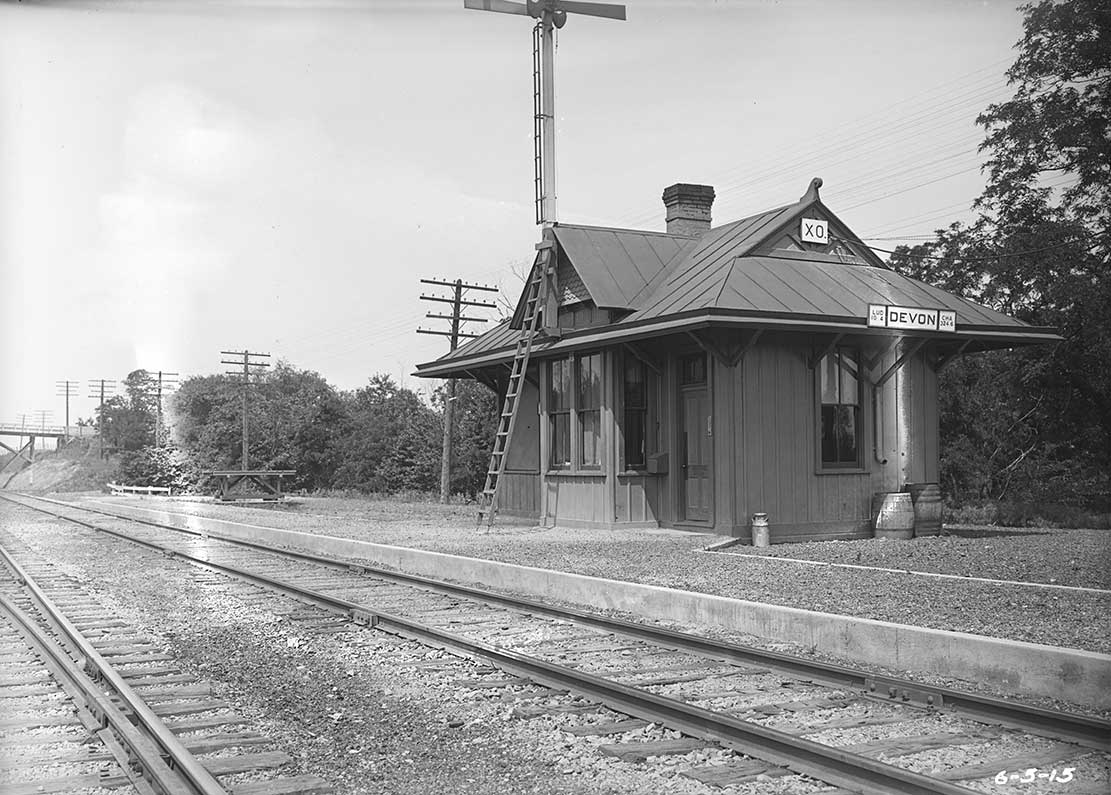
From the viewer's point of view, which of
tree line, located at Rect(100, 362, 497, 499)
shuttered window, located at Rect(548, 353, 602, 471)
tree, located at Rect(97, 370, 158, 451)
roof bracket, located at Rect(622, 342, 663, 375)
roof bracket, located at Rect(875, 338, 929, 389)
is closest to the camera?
roof bracket, located at Rect(875, 338, 929, 389)

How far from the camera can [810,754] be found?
5277 mm

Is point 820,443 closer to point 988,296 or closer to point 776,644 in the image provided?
point 776,644

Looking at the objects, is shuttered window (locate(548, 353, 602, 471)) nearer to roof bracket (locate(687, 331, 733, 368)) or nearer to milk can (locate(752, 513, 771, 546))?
roof bracket (locate(687, 331, 733, 368))

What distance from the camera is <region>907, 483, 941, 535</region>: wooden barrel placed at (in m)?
16.5

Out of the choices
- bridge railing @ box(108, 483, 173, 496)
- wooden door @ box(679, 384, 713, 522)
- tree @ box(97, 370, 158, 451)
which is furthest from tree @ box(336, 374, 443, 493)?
wooden door @ box(679, 384, 713, 522)

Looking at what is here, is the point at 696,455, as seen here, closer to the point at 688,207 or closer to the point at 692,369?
the point at 692,369

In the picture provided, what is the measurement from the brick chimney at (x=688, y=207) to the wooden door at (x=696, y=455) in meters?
5.71

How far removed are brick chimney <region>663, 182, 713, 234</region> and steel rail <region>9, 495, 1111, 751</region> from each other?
11842 millimetres

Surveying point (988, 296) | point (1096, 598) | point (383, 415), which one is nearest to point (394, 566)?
point (1096, 598)

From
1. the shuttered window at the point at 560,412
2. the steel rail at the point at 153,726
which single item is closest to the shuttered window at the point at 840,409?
the shuttered window at the point at 560,412

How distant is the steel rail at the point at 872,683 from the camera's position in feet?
18.6

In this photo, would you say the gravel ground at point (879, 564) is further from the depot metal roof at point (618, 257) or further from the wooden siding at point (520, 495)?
the depot metal roof at point (618, 257)

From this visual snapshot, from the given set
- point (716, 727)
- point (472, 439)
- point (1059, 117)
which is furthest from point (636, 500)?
point (472, 439)
